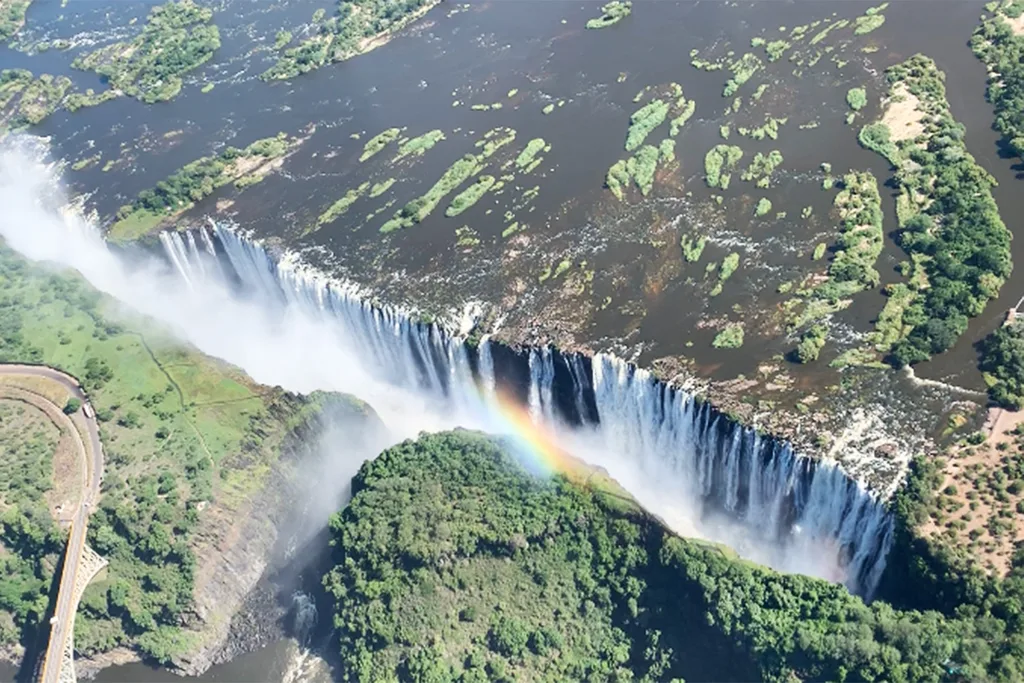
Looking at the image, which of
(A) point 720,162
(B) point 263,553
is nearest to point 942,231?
(A) point 720,162

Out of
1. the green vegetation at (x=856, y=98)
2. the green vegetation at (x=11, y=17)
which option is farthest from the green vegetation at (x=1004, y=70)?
the green vegetation at (x=11, y=17)

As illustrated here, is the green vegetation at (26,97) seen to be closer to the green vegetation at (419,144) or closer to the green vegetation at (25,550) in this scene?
the green vegetation at (419,144)

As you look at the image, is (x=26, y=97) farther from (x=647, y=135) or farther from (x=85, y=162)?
(x=647, y=135)

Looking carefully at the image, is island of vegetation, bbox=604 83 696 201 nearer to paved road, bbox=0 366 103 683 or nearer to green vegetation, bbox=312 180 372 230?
green vegetation, bbox=312 180 372 230

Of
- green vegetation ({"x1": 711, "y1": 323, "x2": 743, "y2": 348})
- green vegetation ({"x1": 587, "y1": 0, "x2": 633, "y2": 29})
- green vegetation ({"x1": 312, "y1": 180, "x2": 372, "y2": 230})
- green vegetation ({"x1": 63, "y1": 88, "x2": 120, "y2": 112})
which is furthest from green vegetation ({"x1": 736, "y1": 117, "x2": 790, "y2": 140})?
green vegetation ({"x1": 63, "y1": 88, "x2": 120, "y2": 112})

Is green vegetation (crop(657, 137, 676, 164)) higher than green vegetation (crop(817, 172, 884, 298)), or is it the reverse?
green vegetation (crop(657, 137, 676, 164))

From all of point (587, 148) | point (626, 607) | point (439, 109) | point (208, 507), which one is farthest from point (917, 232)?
point (208, 507)
